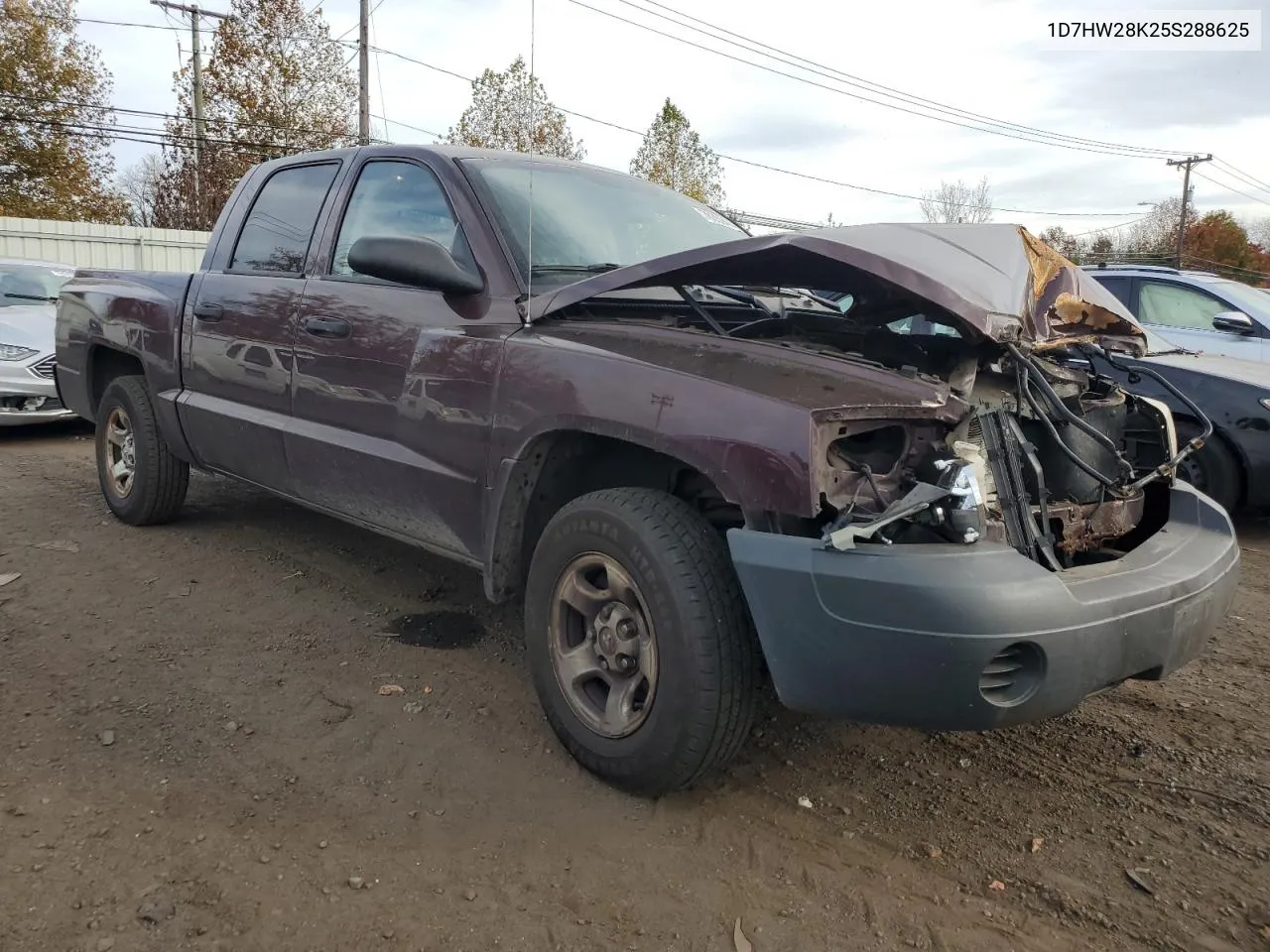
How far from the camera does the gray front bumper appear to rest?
2.08m

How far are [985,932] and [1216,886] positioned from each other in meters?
0.66

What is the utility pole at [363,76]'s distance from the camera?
2131 cm

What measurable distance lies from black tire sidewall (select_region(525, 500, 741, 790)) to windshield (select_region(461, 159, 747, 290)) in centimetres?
95

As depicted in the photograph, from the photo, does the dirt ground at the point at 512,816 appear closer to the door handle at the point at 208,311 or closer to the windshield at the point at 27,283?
the door handle at the point at 208,311

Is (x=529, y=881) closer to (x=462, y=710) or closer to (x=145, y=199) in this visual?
(x=462, y=710)

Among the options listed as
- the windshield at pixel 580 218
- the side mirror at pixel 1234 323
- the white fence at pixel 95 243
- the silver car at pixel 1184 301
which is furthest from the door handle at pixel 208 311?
the white fence at pixel 95 243

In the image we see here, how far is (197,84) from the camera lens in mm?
23625

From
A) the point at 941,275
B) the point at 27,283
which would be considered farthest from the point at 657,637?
the point at 27,283

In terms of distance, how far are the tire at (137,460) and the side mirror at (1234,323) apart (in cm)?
706

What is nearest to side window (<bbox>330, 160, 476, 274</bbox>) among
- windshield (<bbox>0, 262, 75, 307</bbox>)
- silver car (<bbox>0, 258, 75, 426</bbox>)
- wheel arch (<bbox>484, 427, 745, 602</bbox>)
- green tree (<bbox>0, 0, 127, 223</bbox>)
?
wheel arch (<bbox>484, 427, 745, 602</bbox>)

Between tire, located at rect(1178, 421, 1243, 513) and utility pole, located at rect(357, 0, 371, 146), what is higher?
utility pole, located at rect(357, 0, 371, 146)

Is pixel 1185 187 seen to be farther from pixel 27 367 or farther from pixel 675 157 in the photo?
pixel 27 367

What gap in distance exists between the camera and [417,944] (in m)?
2.08

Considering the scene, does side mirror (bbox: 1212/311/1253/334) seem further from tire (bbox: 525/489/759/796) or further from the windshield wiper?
tire (bbox: 525/489/759/796)
